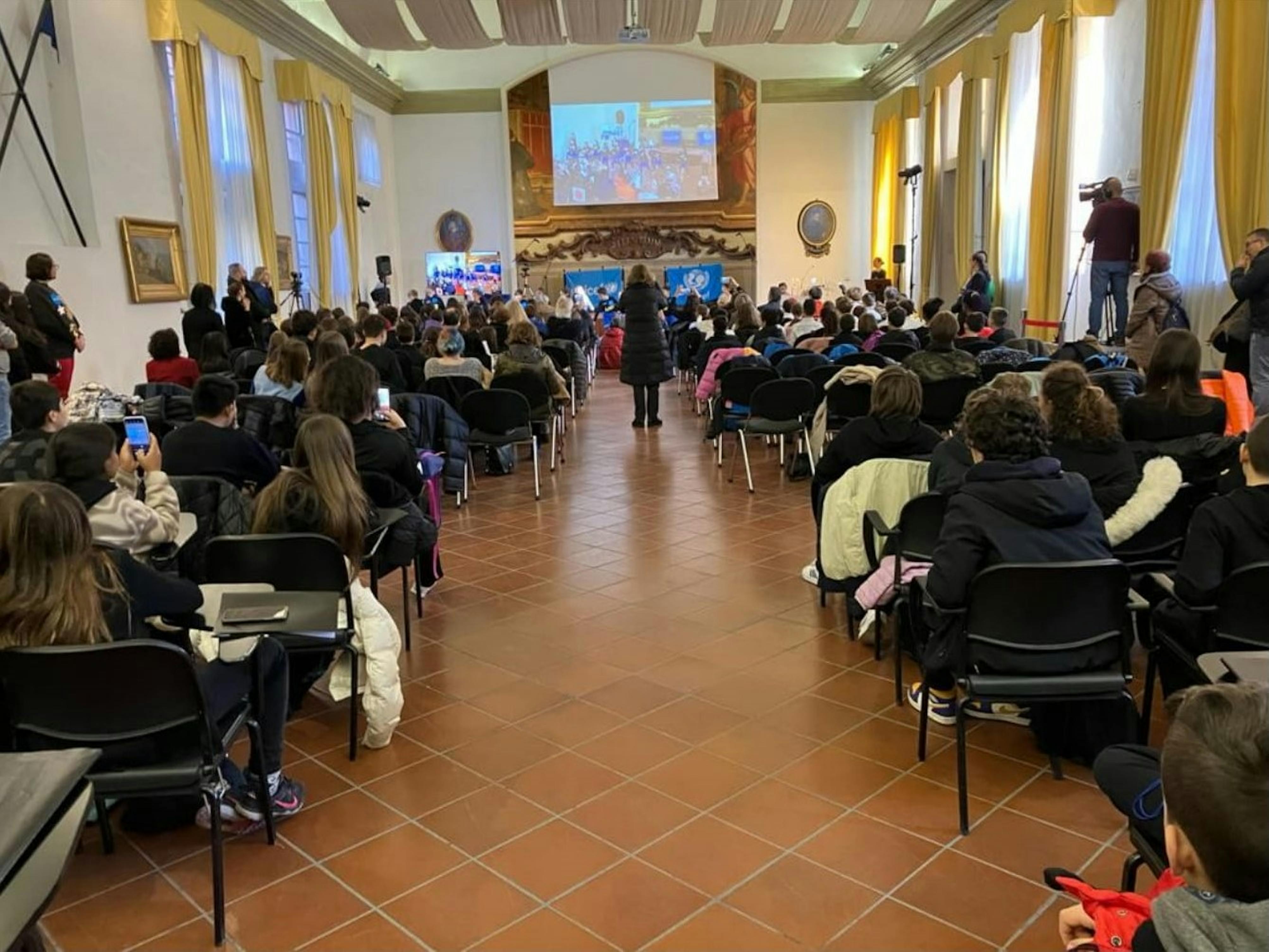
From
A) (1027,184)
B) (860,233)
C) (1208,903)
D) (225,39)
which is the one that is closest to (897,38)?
(1027,184)

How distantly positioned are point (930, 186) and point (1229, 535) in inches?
516

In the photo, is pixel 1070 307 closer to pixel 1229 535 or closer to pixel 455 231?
pixel 1229 535

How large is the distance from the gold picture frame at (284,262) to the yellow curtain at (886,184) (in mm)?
9881

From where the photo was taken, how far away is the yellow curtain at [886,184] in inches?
656

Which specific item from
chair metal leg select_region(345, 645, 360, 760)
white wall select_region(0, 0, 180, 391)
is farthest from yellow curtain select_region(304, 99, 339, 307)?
chair metal leg select_region(345, 645, 360, 760)

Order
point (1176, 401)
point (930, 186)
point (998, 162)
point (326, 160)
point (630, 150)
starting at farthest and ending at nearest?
point (630, 150), point (930, 186), point (326, 160), point (998, 162), point (1176, 401)

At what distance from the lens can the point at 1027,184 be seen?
11.2m

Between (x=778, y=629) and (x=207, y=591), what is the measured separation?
221cm

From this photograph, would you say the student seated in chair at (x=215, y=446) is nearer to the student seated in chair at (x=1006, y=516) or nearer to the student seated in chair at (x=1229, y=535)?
the student seated in chair at (x=1006, y=516)

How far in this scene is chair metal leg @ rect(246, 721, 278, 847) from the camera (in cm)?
250

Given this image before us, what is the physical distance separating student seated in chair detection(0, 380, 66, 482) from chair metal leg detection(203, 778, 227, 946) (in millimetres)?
1564

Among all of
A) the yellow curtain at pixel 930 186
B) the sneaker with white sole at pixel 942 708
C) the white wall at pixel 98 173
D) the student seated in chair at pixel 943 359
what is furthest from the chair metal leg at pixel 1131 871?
the yellow curtain at pixel 930 186

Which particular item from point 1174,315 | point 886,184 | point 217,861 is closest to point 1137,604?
point 217,861

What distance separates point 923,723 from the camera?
287 cm
